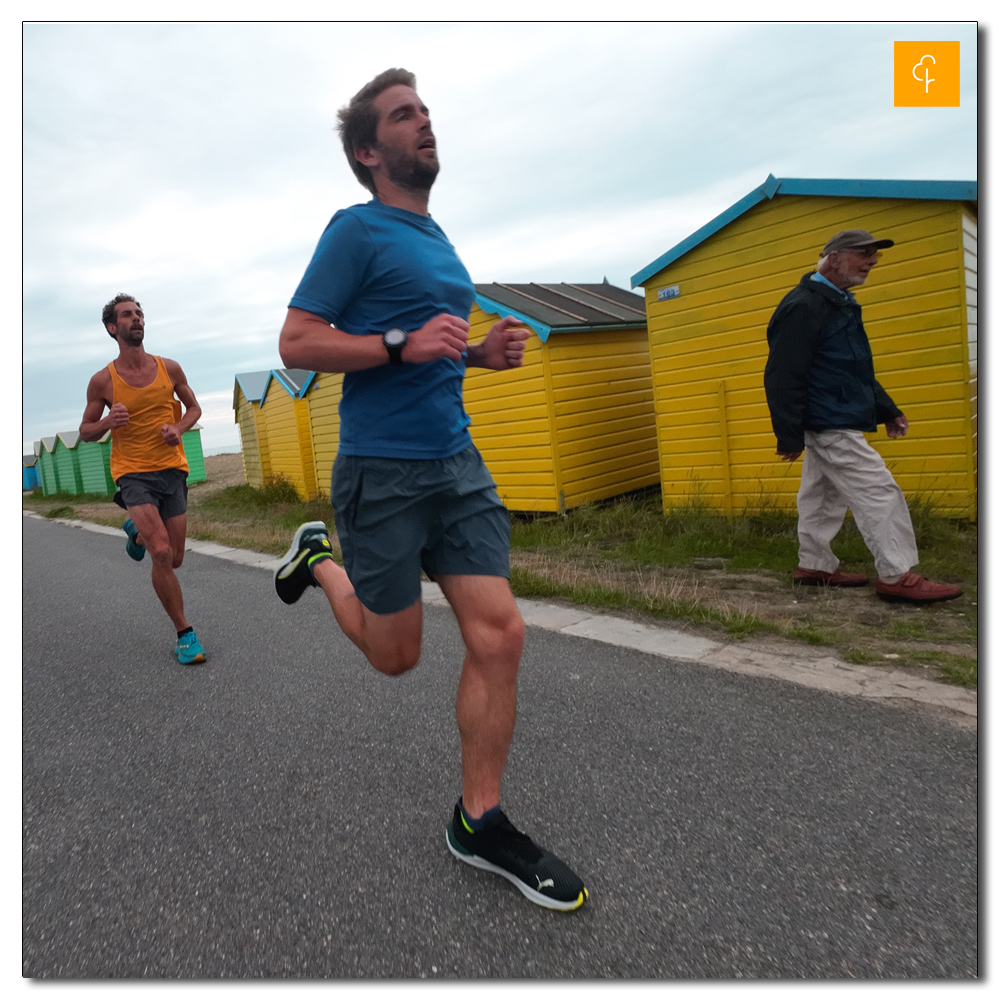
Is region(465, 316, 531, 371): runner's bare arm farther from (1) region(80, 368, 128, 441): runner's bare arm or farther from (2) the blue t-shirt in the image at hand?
(1) region(80, 368, 128, 441): runner's bare arm

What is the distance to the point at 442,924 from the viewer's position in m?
1.81

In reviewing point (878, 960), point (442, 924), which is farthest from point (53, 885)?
point (878, 960)

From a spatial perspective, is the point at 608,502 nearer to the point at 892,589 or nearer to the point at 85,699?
the point at 892,589

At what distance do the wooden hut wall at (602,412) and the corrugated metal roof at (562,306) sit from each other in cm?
18

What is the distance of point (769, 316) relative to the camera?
753 centimetres

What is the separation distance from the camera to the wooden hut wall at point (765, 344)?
6273mm

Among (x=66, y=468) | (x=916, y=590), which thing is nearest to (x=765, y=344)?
(x=916, y=590)

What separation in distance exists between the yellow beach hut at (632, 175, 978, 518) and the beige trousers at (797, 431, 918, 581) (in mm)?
1663

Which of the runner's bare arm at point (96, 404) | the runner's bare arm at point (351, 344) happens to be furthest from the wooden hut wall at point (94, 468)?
the runner's bare arm at point (351, 344)

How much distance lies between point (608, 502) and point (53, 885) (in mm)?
8834

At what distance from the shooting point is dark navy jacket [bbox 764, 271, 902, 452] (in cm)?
455

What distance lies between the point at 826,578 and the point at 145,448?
4397 millimetres

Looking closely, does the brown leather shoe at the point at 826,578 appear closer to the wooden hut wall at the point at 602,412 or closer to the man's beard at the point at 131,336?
the man's beard at the point at 131,336

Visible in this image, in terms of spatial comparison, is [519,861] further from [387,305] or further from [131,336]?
[131,336]
